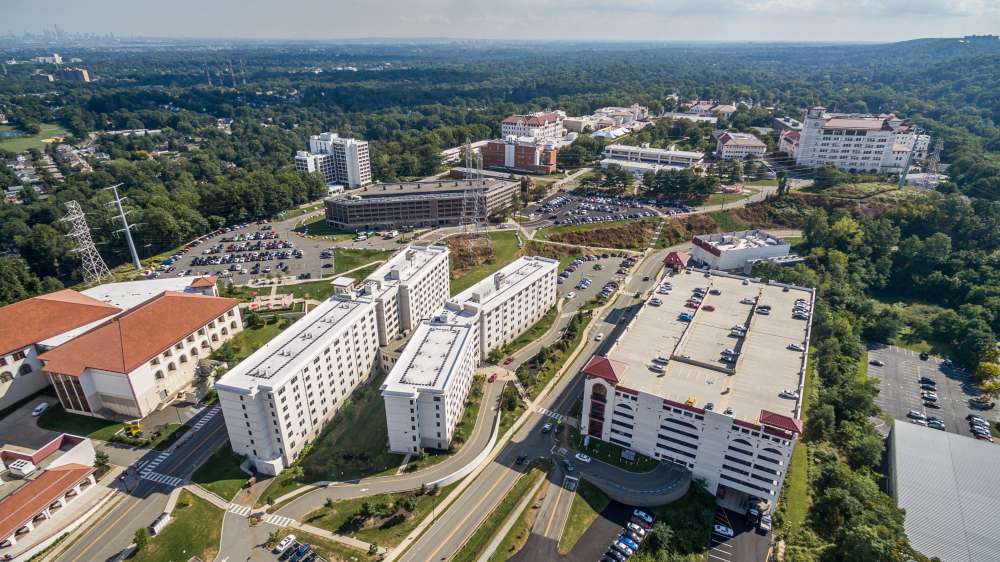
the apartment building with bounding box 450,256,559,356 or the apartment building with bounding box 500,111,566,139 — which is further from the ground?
the apartment building with bounding box 500,111,566,139

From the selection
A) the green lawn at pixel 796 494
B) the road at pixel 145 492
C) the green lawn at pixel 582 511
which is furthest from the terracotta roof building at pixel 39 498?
the green lawn at pixel 796 494

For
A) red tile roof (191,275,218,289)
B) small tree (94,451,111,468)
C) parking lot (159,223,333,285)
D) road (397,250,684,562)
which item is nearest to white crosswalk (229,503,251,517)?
small tree (94,451,111,468)

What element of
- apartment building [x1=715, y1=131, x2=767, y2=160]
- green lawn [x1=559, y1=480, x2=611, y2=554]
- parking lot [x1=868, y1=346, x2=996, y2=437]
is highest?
apartment building [x1=715, y1=131, x2=767, y2=160]

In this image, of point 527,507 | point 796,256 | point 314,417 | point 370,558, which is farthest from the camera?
point 796,256

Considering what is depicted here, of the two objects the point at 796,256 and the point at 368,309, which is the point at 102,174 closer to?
the point at 368,309

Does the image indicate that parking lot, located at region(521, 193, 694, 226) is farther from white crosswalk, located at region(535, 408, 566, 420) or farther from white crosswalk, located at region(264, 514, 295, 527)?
white crosswalk, located at region(264, 514, 295, 527)

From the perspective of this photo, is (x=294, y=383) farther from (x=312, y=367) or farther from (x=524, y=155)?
(x=524, y=155)

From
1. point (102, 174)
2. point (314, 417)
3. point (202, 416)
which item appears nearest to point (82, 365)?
point (202, 416)

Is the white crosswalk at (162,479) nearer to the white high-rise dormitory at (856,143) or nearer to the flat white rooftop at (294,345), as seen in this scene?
the flat white rooftop at (294,345)
